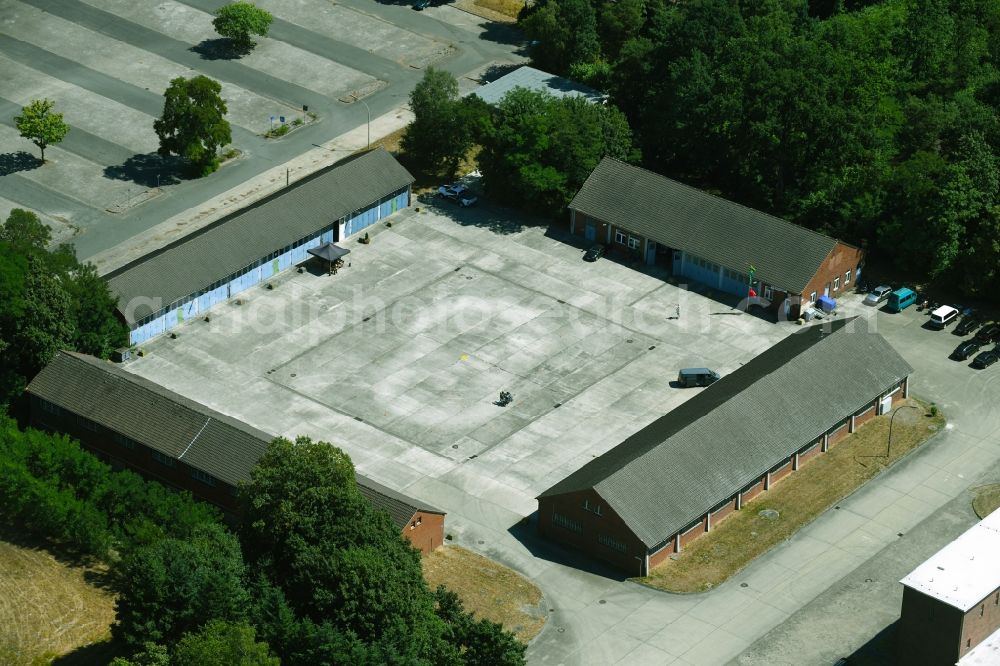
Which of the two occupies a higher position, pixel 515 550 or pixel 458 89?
pixel 458 89

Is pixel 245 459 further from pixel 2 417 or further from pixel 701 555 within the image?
pixel 701 555

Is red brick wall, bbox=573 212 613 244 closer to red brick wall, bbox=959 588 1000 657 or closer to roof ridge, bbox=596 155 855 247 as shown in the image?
roof ridge, bbox=596 155 855 247

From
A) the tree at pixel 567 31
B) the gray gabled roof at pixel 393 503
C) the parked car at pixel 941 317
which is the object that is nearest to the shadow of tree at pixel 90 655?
the gray gabled roof at pixel 393 503

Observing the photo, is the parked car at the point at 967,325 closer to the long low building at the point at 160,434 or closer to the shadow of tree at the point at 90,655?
the long low building at the point at 160,434

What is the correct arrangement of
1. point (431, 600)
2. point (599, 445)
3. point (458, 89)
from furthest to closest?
point (458, 89)
point (599, 445)
point (431, 600)

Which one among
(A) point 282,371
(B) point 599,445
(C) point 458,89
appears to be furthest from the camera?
(C) point 458,89

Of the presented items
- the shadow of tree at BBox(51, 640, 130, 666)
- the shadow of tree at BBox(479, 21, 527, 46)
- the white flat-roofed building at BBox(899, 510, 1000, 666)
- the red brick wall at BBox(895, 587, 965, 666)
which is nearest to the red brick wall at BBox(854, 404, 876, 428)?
the white flat-roofed building at BBox(899, 510, 1000, 666)

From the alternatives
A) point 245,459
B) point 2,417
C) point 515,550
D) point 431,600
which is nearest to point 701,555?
point 515,550
